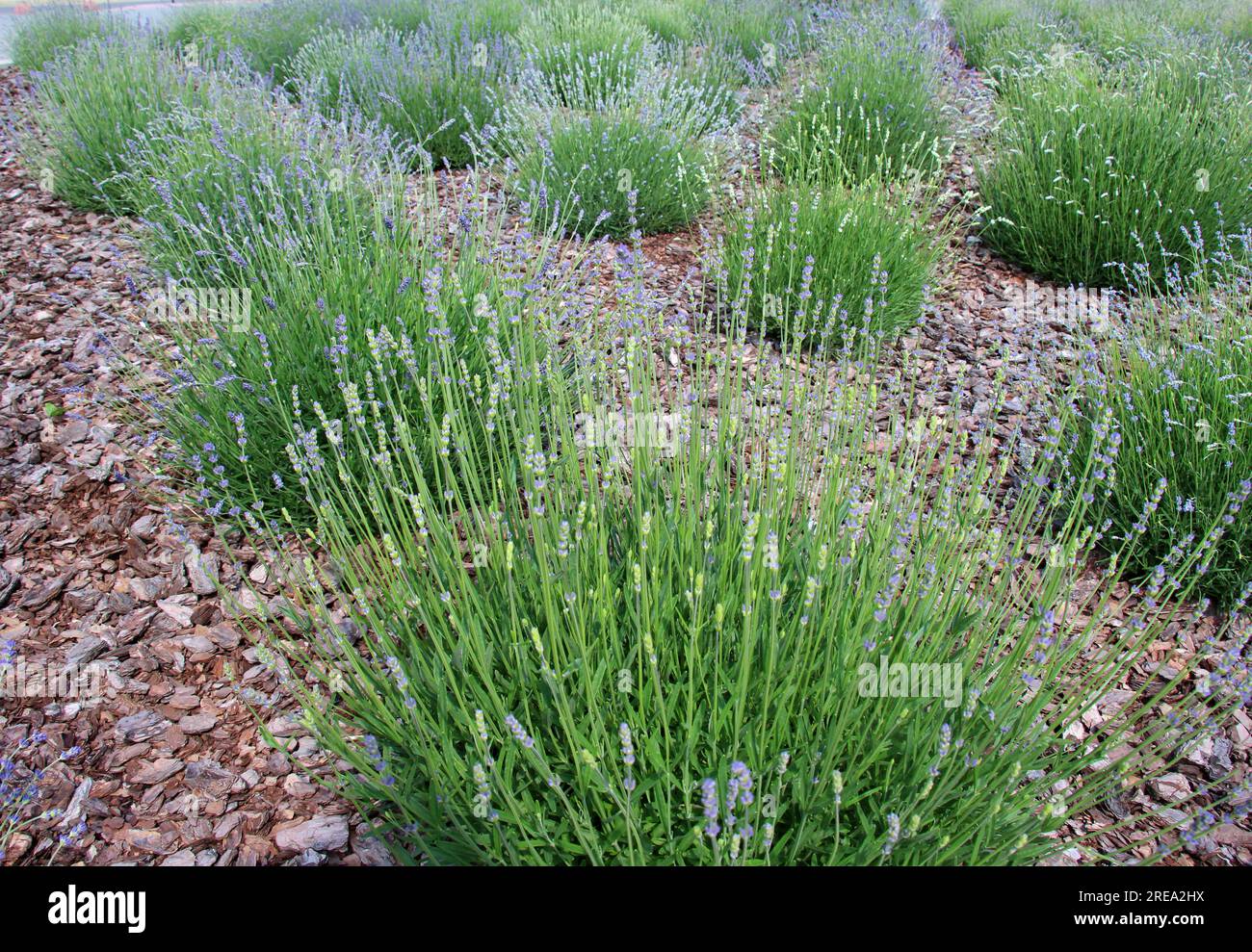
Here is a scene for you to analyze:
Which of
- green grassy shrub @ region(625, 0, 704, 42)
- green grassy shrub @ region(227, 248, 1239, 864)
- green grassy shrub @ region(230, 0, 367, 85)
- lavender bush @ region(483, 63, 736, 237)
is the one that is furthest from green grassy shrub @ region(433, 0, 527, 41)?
green grassy shrub @ region(227, 248, 1239, 864)

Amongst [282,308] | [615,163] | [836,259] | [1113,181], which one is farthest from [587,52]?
[282,308]

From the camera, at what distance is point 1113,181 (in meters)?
4.86

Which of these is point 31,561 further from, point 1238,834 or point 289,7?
point 289,7

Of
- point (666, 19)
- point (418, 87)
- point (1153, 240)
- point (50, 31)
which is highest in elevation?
point (666, 19)

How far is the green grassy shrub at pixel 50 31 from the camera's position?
329 inches

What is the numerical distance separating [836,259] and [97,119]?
515 cm

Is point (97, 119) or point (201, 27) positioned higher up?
point (201, 27)

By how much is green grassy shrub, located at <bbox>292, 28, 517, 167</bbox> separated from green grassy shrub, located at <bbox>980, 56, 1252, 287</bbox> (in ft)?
12.1

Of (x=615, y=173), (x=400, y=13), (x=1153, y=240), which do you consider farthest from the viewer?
(x=400, y=13)

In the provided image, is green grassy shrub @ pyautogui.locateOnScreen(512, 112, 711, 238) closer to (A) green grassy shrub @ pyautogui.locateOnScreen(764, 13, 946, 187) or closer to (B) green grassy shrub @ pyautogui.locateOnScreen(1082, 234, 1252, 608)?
(A) green grassy shrub @ pyautogui.locateOnScreen(764, 13, 946, 187)

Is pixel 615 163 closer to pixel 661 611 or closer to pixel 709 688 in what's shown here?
pixel 661 611
